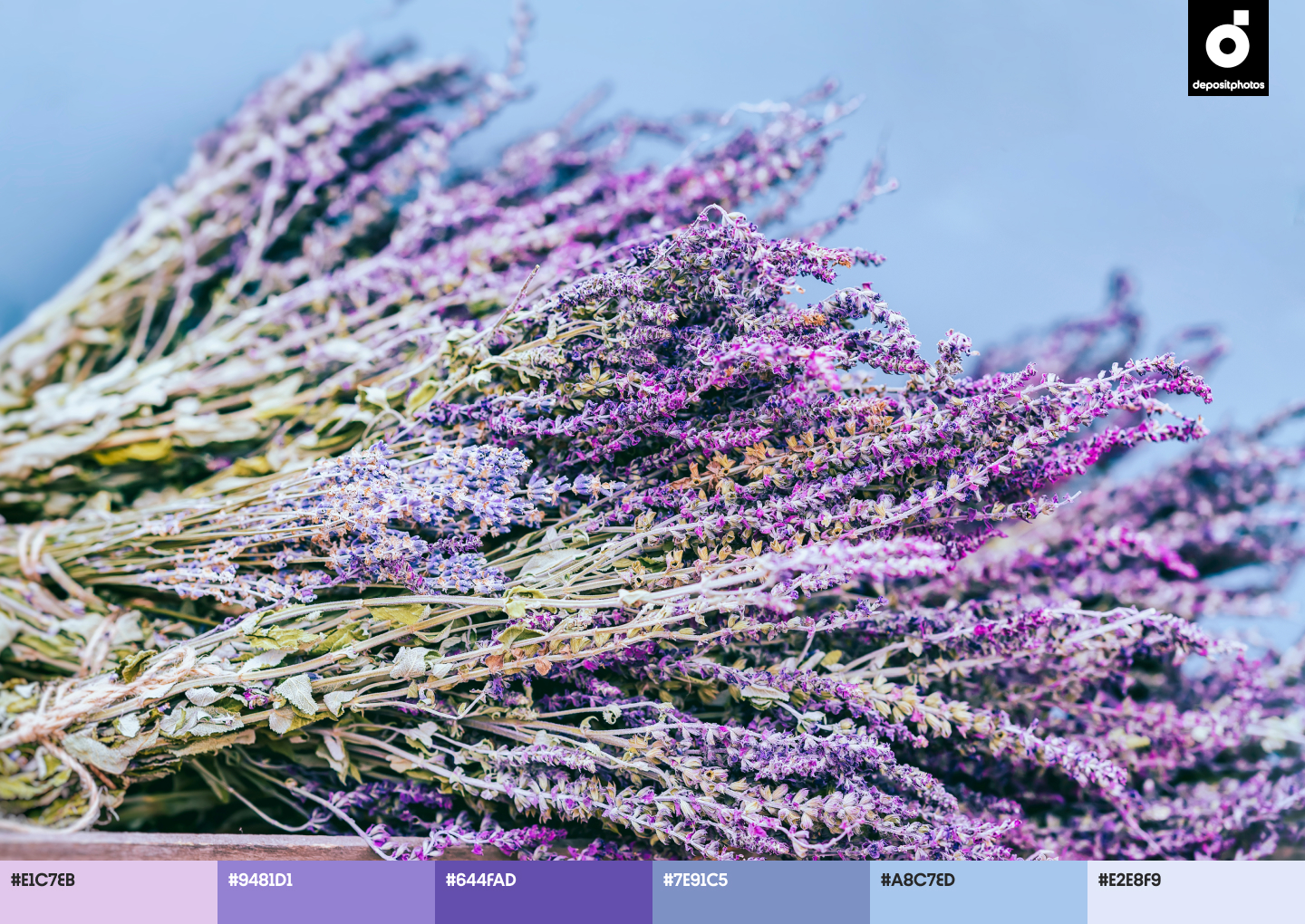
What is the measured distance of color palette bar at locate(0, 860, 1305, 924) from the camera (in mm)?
858

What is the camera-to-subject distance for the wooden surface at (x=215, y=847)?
80 cm

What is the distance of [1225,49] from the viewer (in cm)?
112

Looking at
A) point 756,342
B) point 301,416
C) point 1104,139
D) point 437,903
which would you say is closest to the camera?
point 756,342

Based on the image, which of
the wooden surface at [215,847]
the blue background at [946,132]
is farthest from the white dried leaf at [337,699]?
the blue background at [946,132]

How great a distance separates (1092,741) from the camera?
0.96 m

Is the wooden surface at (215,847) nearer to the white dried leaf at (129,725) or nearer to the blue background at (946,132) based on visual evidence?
the white dried leaf at (129,725)

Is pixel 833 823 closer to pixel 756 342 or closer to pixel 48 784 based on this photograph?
pixel 756 342

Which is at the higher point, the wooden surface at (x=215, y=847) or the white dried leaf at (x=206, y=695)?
the white dried leaf at (x=206, y=695)

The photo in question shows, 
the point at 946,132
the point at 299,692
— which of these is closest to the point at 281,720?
the point at 299,692

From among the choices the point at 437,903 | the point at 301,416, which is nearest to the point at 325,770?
the point at 437,903

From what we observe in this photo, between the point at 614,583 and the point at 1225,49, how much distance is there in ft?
4.08

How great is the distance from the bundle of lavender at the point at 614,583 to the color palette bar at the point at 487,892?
0.04 m

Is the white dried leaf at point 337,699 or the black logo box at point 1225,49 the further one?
the black logo box at point 1225,49

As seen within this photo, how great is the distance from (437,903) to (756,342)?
75cm
